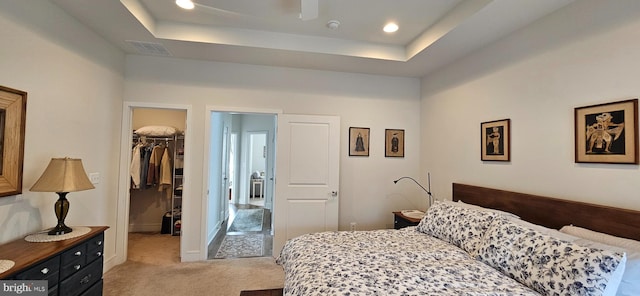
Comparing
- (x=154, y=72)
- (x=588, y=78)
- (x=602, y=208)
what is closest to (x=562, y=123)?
(x=588, y=78)

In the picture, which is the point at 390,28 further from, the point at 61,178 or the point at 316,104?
the point at 61,178

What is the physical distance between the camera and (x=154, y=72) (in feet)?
11.2

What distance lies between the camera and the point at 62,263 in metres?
1.83

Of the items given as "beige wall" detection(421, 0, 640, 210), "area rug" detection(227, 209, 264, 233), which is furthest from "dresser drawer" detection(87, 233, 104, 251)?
"beige wall" detection(421, 0, 640, 210)

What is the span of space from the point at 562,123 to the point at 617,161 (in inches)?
17.8

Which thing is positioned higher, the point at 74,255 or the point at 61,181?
the point at 61,181

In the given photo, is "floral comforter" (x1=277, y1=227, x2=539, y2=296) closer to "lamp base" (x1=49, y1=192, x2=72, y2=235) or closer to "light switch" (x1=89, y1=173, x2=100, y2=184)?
"lamp base" (x1=49, y1=192, x2=72, y2=235)

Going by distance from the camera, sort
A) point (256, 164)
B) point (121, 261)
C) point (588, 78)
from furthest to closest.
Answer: point (256, 164) → point (121, 261) → point (588, 78)

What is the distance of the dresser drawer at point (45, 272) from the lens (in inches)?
60.7

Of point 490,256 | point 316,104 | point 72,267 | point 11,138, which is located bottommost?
point 72,267

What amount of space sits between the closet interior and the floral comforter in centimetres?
304

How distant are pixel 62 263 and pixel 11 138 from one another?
96 cm

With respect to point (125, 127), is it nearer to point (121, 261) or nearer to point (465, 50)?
point (121, 261)

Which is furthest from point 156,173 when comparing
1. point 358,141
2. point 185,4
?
point 358,141
